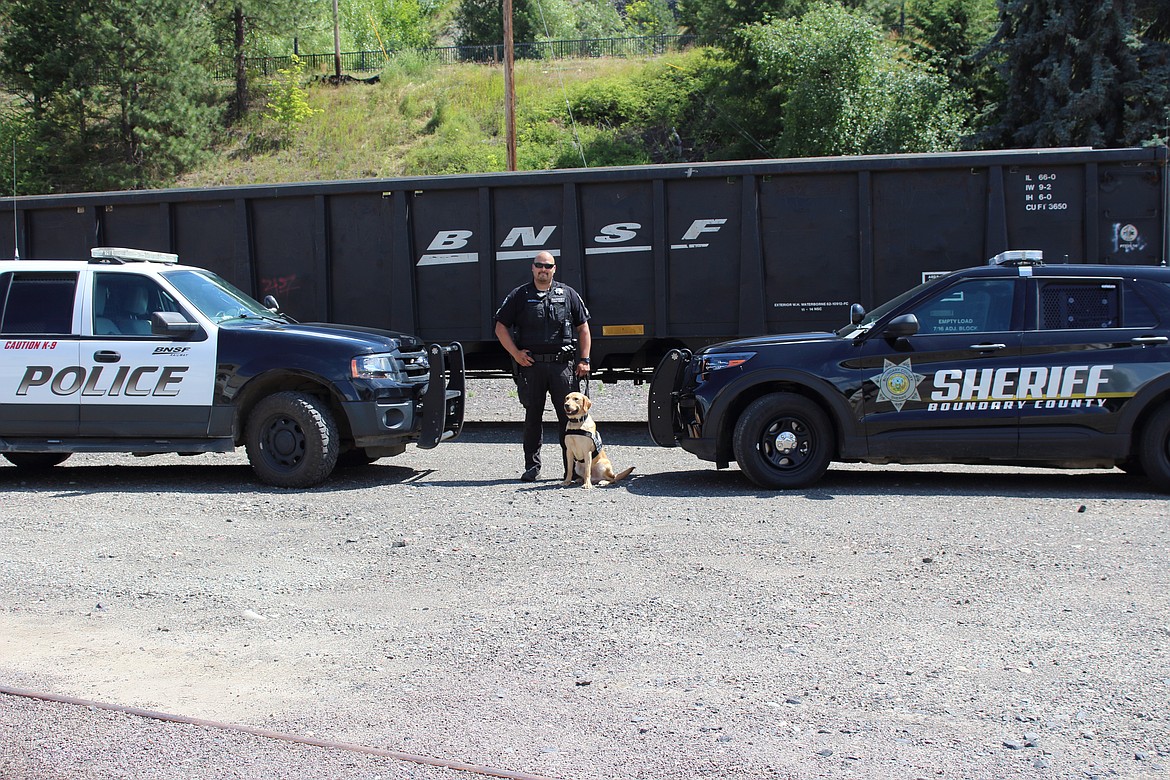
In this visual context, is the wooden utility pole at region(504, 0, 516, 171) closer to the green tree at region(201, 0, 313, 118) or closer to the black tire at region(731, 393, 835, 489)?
the black tire at region(731, 393, 835, 489)

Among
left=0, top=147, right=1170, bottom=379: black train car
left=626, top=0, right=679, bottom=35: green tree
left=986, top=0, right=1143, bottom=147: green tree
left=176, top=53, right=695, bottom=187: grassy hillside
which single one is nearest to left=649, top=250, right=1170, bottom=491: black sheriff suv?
left=0, top=147, right=1170, bottom=379: black train car

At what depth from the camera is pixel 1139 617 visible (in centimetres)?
509

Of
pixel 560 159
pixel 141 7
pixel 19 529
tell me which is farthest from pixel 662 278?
pixel 141 7

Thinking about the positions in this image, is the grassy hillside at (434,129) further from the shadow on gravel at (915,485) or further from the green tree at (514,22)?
the shadow on gravel at (915,485)

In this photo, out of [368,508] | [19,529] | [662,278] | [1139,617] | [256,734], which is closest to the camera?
[256,734]

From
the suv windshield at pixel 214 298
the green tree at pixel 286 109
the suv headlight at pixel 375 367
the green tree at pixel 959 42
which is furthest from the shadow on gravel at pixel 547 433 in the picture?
the green tree at pixel 286 109

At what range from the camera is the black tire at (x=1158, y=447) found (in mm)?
7980

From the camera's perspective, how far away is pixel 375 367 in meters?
8.76

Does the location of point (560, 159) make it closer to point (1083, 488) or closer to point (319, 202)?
point (319, 202)

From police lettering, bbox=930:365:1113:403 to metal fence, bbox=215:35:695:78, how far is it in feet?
133

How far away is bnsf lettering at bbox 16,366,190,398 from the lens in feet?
28.7

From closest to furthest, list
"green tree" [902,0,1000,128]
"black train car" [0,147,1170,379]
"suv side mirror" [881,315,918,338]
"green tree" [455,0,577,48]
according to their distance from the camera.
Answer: "suv side mirror" [881,315,918,338] → "black train car" [0,147,1170,379] → "green tree" [902,0,1000,128] → "green tree" [455,0,577,48]

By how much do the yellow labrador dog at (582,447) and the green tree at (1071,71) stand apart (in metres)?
18.7

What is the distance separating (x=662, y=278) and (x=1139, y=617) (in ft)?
25.1
